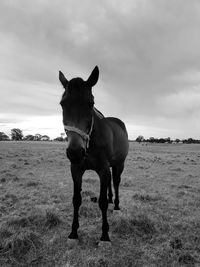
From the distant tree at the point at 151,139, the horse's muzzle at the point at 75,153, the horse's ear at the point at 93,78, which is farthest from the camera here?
the distant tree at the point at 151,139

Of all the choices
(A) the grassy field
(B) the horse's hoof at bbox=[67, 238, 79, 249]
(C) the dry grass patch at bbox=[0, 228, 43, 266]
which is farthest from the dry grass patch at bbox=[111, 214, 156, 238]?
(C) the dry grass patch at bbox=[0, 228, 43, 266]

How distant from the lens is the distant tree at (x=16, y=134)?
12075 cm

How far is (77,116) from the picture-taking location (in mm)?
3574

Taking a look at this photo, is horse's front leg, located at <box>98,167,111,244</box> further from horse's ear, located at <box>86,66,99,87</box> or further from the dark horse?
horse's ear, located at <box>86,66,99,87</box>

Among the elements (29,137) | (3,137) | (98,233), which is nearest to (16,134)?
(29,137)

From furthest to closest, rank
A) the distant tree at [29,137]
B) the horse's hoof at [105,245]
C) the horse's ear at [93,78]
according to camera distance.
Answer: the distant tree at [29,137] < the horse's hoof at [105,245] < the horse's ear at [93,78]

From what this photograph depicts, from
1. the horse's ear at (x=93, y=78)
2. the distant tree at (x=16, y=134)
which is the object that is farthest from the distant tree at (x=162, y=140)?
the horse's ear at (x=93, y=78)

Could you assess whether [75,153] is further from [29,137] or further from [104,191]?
[29,137]

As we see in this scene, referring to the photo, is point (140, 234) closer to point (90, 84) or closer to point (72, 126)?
point (72, 126)

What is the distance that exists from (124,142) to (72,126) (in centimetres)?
350

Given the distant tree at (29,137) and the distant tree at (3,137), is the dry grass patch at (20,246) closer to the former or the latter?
the distant tree at (3,137)

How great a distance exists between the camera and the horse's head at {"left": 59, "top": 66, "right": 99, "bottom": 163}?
11.1ft

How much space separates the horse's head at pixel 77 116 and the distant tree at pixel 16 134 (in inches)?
4880

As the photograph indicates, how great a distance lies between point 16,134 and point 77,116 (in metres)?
125
